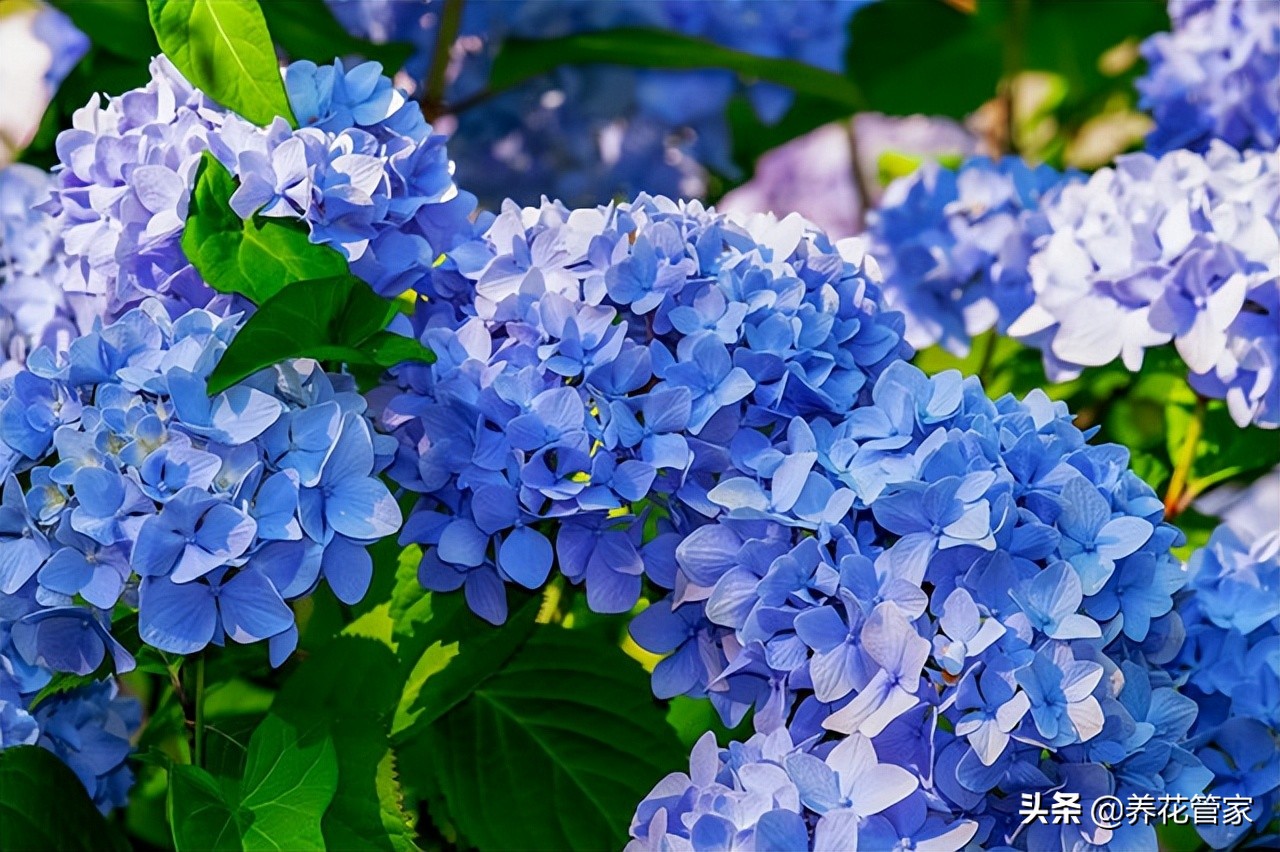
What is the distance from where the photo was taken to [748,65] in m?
1.08

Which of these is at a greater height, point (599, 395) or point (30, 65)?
point (599, 395)

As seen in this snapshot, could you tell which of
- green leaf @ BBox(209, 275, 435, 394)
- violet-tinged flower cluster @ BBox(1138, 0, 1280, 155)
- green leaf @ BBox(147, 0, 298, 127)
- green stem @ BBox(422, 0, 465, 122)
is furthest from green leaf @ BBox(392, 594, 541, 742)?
violet-tinged flower cluster @ BBox(1138, 0, 1280, 155)

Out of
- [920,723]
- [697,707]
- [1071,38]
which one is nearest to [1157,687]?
[920,723]

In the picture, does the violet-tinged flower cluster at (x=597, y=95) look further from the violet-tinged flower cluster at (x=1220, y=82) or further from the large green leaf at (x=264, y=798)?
the large green leaf at (x=264, y=798)

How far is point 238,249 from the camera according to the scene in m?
0.65

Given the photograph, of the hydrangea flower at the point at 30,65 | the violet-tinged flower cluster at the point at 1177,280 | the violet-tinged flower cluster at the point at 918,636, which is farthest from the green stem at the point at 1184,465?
the hydrangea flower at the point at 30,65

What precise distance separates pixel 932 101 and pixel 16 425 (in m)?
0.90

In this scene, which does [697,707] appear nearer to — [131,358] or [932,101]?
[131,358]

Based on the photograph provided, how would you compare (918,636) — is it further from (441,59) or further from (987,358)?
(441,59)

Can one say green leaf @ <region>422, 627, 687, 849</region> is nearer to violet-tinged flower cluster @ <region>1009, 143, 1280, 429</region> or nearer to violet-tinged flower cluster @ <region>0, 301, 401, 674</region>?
violet-tinged flower cluster @ <region>0, 301, 401, 674</region>

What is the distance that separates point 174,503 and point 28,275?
300 mm

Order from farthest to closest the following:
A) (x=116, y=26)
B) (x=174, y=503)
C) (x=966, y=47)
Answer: (x=966, y=47), (x=116, y=26), (x=174, y=503)

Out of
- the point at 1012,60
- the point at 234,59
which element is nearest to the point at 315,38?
the point at 234,59

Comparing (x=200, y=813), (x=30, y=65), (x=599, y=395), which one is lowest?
(x=30, y=65)
